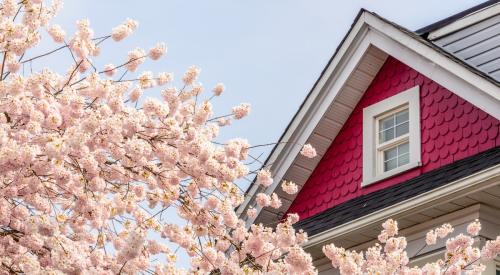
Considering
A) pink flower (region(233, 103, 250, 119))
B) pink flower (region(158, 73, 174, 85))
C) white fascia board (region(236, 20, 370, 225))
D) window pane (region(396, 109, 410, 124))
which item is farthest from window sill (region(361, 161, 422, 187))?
pink flower (region(158, 73, 174, 85))

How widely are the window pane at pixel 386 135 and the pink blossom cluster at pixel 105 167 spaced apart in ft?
11.8

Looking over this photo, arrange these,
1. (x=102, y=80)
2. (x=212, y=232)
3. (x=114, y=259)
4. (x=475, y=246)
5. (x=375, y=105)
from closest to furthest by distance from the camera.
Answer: (x=102, y=80)
(x=114, y=259)
(x=212, y=232)
(x=475, y=246)
(x=375, y=105)

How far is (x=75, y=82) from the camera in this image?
798 cm

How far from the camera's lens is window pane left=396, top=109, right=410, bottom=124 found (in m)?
12.6

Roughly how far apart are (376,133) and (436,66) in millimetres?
1617

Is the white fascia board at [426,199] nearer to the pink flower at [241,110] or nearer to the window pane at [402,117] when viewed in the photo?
the window pane at [402,117]

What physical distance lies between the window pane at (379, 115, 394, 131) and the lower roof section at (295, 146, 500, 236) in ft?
3.76

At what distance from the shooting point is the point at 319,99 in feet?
44.1

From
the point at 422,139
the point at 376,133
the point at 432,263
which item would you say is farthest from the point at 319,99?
the point at 432,263

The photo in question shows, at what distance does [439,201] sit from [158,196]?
3457mm

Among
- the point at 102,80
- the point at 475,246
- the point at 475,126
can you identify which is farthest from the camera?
the point at 475,126

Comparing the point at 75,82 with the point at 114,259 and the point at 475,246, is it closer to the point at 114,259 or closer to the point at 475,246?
the point at 114,259

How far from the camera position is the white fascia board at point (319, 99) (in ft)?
43.1

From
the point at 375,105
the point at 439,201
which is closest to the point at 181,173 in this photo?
the point at 439,201
